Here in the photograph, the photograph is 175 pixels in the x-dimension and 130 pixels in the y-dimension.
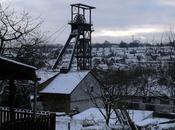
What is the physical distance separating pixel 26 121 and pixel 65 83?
48.2 m

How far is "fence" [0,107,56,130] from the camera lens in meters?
14.6

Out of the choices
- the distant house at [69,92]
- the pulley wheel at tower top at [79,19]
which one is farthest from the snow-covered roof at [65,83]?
the pulley wheel at tower top at [79,19]

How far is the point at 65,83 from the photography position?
63.4 meters

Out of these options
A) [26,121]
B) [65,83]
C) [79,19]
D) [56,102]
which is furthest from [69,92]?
[26,121]

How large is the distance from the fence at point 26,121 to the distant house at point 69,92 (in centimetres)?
4169

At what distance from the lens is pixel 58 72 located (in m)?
67.1

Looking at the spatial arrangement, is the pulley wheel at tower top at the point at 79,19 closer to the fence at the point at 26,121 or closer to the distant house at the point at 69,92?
the distant house at the point at 69,92

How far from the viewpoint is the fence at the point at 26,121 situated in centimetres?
1456

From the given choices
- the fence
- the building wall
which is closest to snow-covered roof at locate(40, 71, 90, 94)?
the building wall

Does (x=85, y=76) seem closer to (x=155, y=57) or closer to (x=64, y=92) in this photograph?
(x=64, y=92)

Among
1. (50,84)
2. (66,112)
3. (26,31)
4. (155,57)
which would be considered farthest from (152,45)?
(50,84)

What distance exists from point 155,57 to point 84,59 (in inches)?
1931

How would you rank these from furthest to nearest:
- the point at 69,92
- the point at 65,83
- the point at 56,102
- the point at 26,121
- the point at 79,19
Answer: the point at 79,19
the point at 65,83
the point at 56,102
the point at 69,92
the point at 26,121

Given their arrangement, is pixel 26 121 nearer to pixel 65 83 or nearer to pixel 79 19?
pixel 65 83
